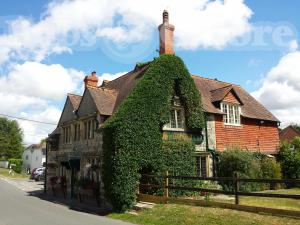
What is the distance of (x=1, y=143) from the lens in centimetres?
9975

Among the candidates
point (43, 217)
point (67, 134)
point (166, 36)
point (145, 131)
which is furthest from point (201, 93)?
point (43, 217)

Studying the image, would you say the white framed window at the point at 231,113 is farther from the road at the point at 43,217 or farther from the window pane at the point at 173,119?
the road at the point at 43,217

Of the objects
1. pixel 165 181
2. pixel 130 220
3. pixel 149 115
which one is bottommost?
pixel 130 220

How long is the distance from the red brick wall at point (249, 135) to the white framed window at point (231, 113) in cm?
41

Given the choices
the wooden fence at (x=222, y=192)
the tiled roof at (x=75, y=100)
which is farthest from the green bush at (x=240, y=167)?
the tiled roof at (x=75, y=100)

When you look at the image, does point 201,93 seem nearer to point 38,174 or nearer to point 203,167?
point 203,167

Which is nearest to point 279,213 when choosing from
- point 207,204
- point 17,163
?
point 207,204

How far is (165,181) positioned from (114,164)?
9.58ft

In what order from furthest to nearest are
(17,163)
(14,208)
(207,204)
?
(17,163), (14,208), (207,204)

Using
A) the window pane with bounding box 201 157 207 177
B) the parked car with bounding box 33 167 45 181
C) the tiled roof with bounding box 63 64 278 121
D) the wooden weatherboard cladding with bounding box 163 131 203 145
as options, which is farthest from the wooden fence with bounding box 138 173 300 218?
the parked car with bounding box 33 167 45 181

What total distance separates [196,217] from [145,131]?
7.04 m

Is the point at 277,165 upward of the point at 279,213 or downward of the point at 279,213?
upward

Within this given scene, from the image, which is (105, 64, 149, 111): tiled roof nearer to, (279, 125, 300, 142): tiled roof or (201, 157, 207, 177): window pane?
(201, 157, 207, 177): window pane

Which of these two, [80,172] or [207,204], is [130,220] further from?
[80,172]
